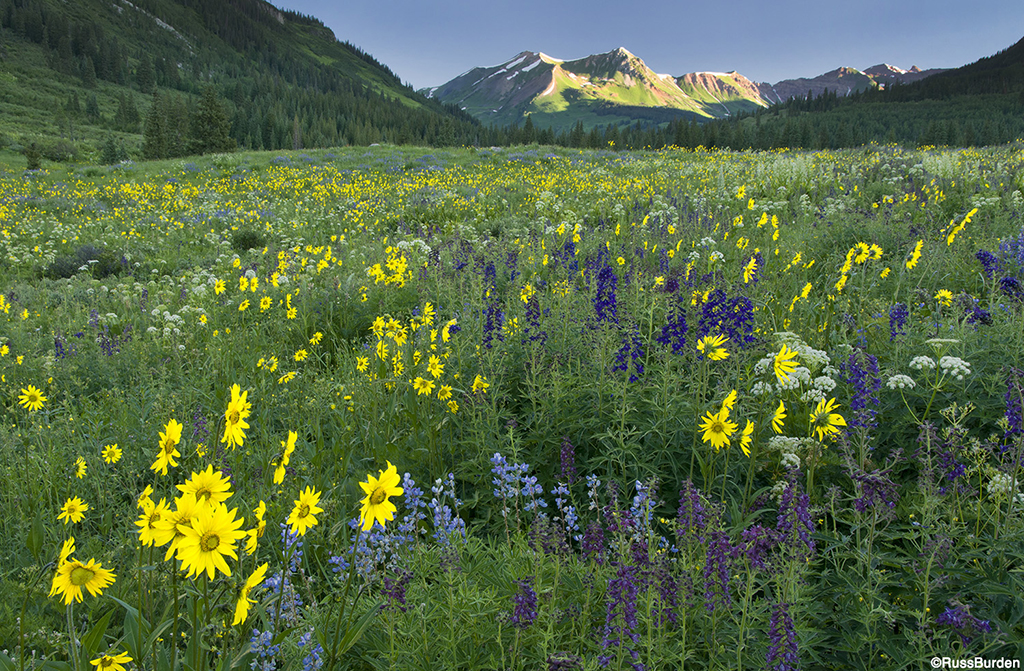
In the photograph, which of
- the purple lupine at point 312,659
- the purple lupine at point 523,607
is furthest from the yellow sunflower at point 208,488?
the purple lupine at point 523,607

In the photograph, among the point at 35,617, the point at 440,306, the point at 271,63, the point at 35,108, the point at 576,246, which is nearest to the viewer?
the point at 35,617

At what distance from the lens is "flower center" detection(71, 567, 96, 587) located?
125 centimetres

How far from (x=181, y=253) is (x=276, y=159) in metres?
13.9

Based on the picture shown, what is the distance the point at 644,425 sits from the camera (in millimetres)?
2779

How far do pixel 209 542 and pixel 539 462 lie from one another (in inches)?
76.6

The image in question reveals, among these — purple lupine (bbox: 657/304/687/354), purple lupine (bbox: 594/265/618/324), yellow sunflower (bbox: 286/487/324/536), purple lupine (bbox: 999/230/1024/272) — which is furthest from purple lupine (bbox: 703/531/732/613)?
purple lupine (bbox: 999/230/1024/272)

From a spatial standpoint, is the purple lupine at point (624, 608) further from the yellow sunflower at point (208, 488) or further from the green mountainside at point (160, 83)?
the green mountainside at point (160, 83)

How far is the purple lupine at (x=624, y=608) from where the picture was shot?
130 cm

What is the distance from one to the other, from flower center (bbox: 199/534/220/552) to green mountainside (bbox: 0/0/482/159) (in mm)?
46868

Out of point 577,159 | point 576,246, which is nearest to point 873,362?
point 576,246

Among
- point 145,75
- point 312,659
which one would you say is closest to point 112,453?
point 312,659

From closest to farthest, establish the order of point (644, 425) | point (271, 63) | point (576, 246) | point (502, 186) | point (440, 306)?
point (644, 425), point (440, 306), point (576, 246), point (502, 186), point (271, 63)

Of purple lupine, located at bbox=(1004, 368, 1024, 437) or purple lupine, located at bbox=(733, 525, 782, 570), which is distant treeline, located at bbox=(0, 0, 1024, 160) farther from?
purple lupine, located at bbox=(733, 525, 782, 570)

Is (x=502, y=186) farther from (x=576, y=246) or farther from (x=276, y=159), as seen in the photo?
(x=276, y=159)
